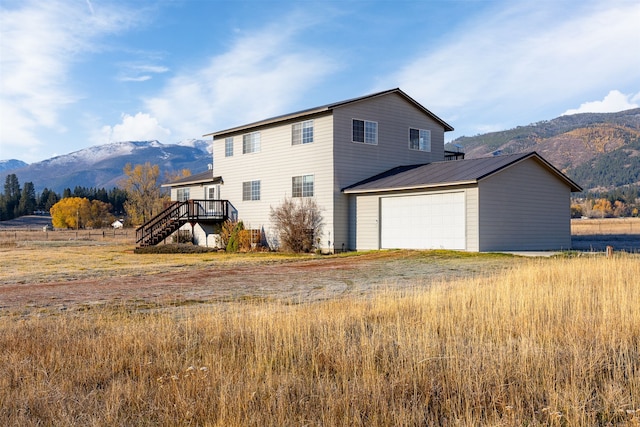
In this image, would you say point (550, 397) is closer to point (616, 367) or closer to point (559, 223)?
point (616, 367)

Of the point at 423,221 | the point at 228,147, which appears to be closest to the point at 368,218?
the point at 423,221

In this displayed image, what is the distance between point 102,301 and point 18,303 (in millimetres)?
1690

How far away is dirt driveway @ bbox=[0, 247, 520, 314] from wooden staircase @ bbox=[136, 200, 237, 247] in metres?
13.2

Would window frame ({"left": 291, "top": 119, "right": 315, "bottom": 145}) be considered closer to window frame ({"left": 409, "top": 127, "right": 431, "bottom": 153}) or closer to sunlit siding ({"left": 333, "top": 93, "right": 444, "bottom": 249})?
sunlit siding ({"left": 333, "top": 93, "right": 444, "bottom": 249})

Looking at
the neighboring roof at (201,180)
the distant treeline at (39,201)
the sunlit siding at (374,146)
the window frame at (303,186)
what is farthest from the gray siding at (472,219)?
the distant treeline at (39,201)

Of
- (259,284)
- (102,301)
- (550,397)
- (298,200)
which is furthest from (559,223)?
(550,397)

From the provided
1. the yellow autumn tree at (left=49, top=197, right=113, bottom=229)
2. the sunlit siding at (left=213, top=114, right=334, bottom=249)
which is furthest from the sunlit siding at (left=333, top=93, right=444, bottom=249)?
Answer: the yellow autumn tree at (left=49, top=197, right=113, bottom=229)

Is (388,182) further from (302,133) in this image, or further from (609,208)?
(609,208)

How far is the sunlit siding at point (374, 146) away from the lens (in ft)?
93.9

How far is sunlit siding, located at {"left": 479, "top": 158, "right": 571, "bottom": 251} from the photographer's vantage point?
24203 mm

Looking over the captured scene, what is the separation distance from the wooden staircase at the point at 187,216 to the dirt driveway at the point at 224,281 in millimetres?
13150

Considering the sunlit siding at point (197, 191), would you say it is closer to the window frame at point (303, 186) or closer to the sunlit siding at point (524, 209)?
the window frame at point (303, 186)

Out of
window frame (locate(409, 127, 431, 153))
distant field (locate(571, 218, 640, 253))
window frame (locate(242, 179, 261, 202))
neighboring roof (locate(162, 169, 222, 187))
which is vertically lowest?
distant field (locate(571, 218, 640, 253))

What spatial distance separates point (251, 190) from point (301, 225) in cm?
565
